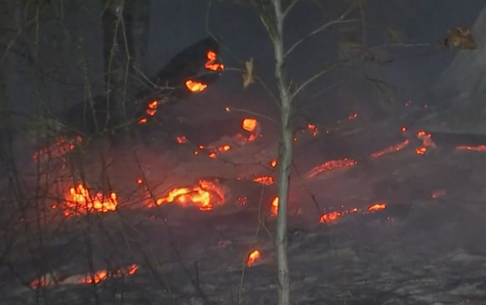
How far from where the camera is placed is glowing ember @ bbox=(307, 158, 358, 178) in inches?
295

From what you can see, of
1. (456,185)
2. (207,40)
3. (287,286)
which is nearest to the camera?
(287,286)

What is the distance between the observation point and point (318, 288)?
488 centimetres

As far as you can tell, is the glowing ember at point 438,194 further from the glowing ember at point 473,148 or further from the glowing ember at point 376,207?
the glowing ember at point 473,148

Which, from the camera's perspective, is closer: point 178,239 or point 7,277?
point 7,277

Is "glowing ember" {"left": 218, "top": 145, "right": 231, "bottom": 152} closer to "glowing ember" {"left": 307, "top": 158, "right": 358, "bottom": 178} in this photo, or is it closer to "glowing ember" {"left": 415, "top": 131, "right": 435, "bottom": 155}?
"glowing ember" {"left": 307, "top": 158, "right": 358, "bottom": 178}

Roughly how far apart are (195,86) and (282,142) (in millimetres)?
5358

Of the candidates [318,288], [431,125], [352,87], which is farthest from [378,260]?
[352,87]

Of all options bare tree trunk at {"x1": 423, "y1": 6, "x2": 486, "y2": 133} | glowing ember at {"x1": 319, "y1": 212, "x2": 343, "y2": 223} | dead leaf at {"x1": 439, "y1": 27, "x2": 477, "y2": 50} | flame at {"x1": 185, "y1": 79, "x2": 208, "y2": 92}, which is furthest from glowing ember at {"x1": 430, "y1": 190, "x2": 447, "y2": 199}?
dead leaf at {"x1": 439, "y1": 27, "x2": 477, "y2": 50}

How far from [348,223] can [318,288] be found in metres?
1.32

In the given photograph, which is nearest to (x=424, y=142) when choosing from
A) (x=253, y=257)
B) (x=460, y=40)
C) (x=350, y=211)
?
(x=350, y=211)

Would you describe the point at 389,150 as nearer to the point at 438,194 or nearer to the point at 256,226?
the point at 438,194

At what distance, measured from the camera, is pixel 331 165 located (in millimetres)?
7625

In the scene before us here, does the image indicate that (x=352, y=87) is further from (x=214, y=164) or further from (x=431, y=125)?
(x=214, y=164)

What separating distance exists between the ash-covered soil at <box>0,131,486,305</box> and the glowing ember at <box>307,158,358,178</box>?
166mm
